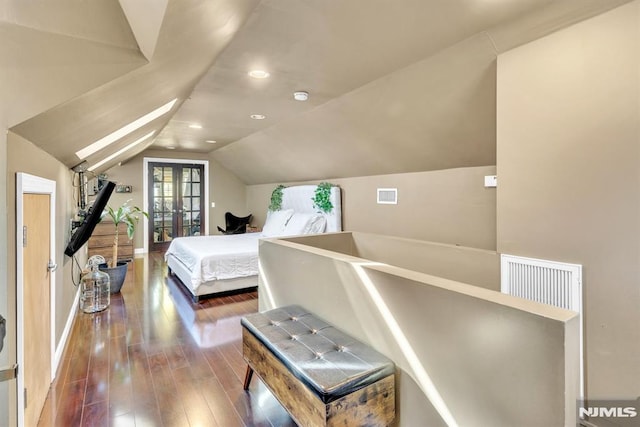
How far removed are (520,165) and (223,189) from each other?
23.3 ft

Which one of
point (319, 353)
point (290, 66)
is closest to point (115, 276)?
point (290, 66)

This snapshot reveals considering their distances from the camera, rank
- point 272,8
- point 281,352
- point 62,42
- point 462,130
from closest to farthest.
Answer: point 62,42 < point 281,352 < point 272,8 < point 462,130

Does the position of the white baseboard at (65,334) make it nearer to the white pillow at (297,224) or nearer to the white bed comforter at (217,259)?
the white bed comforter at (217,259)

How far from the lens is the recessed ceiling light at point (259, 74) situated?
2672 mm

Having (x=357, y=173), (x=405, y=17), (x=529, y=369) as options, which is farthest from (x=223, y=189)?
(x=529, y=369)

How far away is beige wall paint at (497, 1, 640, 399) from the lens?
1653 millimetres

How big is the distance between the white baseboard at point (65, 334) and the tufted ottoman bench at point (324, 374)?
1.73 metres

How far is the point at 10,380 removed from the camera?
A: 1.38 metres

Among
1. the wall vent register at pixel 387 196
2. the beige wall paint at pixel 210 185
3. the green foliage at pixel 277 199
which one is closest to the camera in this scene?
the wall vent register at pixel 387 196

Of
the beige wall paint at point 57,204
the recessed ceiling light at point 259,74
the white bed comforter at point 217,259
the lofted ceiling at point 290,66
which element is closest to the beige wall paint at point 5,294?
the beige wall paint at point 57,204

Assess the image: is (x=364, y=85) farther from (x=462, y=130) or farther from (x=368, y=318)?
(x=368, y=318)

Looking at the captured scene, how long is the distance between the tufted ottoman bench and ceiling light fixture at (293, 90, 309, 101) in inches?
90.4

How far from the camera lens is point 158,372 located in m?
2.41

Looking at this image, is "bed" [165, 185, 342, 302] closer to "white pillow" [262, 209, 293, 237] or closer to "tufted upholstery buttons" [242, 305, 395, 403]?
"white pillow" [262, 209, 293, 237]
